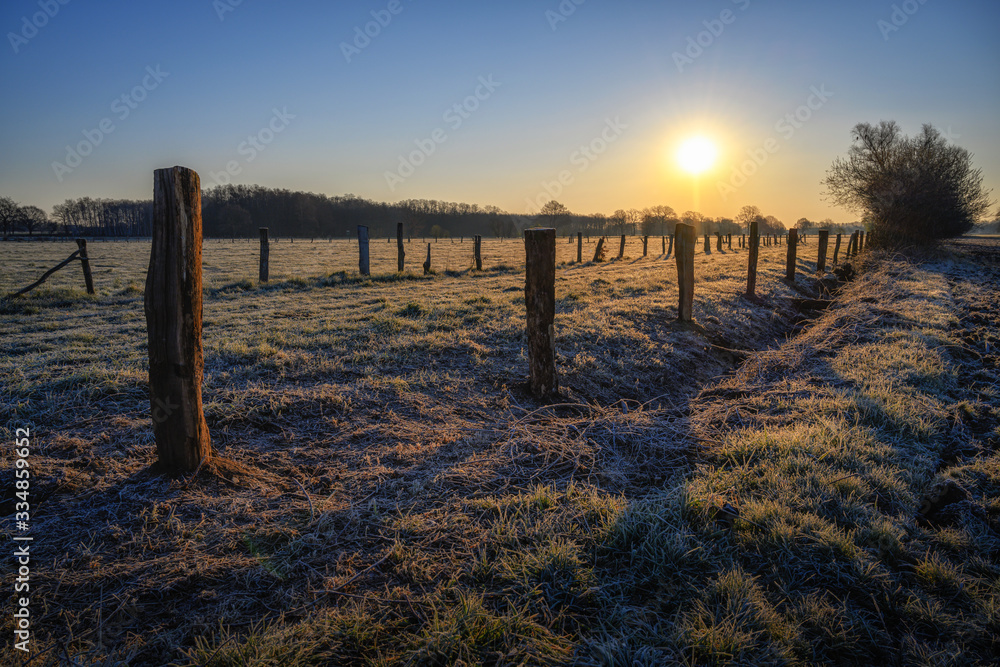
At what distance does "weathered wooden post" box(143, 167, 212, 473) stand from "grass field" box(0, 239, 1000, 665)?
39 cm

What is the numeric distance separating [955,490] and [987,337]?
550cm

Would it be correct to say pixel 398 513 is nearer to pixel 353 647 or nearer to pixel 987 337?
pixel 353 647

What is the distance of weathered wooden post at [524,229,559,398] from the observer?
485 centimetres

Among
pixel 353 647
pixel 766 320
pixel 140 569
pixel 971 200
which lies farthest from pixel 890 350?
pixel 971 200

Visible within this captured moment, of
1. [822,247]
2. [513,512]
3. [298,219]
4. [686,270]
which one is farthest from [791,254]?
[298,219]

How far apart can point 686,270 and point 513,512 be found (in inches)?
277

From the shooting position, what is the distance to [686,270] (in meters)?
8.60

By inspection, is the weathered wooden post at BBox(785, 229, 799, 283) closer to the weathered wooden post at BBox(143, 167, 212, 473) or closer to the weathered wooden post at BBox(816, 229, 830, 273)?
the weathered wooden post at BBox(816, 229, 830, 273)

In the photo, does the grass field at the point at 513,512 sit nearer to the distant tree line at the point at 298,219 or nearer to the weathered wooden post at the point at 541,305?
the weathered wooden post at the point at 541,305

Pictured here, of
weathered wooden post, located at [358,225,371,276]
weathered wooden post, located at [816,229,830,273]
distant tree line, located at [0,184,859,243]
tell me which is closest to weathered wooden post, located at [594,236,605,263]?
weathered wooden post, located at [816,229,830,273]

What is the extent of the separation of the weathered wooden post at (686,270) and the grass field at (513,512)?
243 cm

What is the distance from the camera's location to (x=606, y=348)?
6.89 meters

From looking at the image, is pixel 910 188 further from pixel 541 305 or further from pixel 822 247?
pixel 541 305

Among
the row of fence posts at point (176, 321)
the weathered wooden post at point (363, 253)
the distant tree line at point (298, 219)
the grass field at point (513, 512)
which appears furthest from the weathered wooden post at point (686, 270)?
the distant tree line at point (298, 219)
